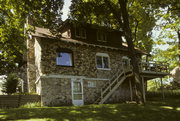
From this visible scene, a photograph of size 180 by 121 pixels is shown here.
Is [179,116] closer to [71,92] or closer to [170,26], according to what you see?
[71,92]

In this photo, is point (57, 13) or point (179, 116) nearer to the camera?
point (179, 116)

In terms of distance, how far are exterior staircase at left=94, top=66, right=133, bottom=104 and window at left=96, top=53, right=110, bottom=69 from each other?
5.36 feet

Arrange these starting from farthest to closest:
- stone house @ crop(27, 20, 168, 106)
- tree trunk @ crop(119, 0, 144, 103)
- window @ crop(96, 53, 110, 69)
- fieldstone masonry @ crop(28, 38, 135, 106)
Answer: window @ crop(96, 53, 110, 69) < stone house @ crop(27, 20, 168, 106) < fieldstone masonry @ crop(28, 38, 135, 106) < tree trunk @ crop(119, 0, 144, 103)

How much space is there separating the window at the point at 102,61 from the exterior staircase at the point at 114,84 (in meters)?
1.63

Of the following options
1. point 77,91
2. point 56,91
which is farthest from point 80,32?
point 56,91

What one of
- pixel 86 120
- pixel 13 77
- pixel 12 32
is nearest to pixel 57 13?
pixel 12 32

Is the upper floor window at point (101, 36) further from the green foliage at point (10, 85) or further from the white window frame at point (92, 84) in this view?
the green foliage at point (10, 85)

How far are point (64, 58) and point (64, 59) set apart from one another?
11cm

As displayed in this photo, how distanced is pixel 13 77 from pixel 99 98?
14.0 metres

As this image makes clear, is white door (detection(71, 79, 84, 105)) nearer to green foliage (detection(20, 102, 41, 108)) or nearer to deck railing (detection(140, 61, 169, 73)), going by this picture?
green foliage (detection(20, 102, 41, 108))

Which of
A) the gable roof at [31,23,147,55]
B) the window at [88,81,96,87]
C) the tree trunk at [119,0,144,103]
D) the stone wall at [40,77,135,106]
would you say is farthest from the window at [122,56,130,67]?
the tree trunk at [119,0,144,103]

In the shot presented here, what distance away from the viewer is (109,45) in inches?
950

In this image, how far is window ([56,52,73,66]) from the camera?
65.3ft

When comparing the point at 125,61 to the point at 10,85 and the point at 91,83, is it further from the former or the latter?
the point at 10,85
